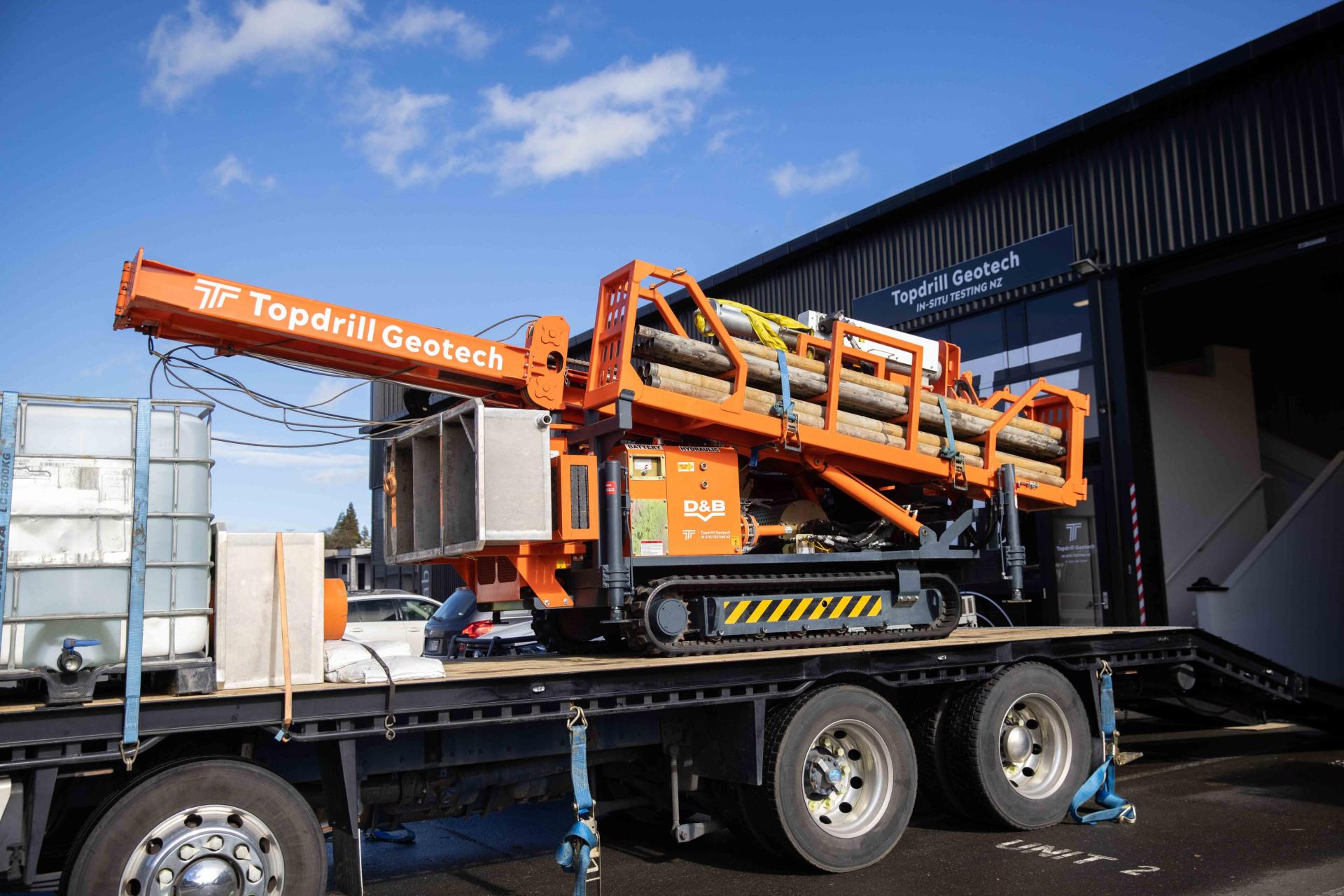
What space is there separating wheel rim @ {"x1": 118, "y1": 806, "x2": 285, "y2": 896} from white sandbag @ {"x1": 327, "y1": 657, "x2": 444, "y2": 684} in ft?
2.45

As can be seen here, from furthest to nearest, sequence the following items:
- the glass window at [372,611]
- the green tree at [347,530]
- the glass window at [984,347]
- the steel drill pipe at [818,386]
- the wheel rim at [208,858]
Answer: the green tree at [347,530] < the glass window at [372,611] < the glass window at [984,347] < the steel drill pipe at [818,386] < the wheel rim at [208,858]

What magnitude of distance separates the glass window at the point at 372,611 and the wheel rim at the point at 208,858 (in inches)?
507

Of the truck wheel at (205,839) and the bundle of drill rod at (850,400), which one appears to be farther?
the bundle of drill rod at (850,400)

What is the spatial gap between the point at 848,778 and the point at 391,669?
10.3ft

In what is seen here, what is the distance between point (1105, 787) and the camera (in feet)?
26.5

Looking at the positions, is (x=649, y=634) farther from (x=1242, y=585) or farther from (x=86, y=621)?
(x=1242, y=585)

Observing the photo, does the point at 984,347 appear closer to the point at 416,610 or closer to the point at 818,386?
the point at 818,386

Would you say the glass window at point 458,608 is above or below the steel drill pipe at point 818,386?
below

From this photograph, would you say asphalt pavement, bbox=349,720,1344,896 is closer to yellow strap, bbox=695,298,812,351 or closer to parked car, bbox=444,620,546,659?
yellow strap, bbox=695,298,812,351

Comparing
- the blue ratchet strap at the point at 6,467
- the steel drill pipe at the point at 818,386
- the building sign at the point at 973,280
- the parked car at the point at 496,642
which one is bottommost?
the parked car at the point at 496,642

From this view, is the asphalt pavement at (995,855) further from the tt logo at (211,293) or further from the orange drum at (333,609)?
the tt logo at (211,293)

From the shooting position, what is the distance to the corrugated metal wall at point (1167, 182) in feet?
39.4

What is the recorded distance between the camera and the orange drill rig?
6781 millimetres

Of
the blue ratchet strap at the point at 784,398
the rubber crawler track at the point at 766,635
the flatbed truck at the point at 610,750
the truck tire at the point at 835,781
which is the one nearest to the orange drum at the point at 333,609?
the flatbed truck at the point at 610,750
